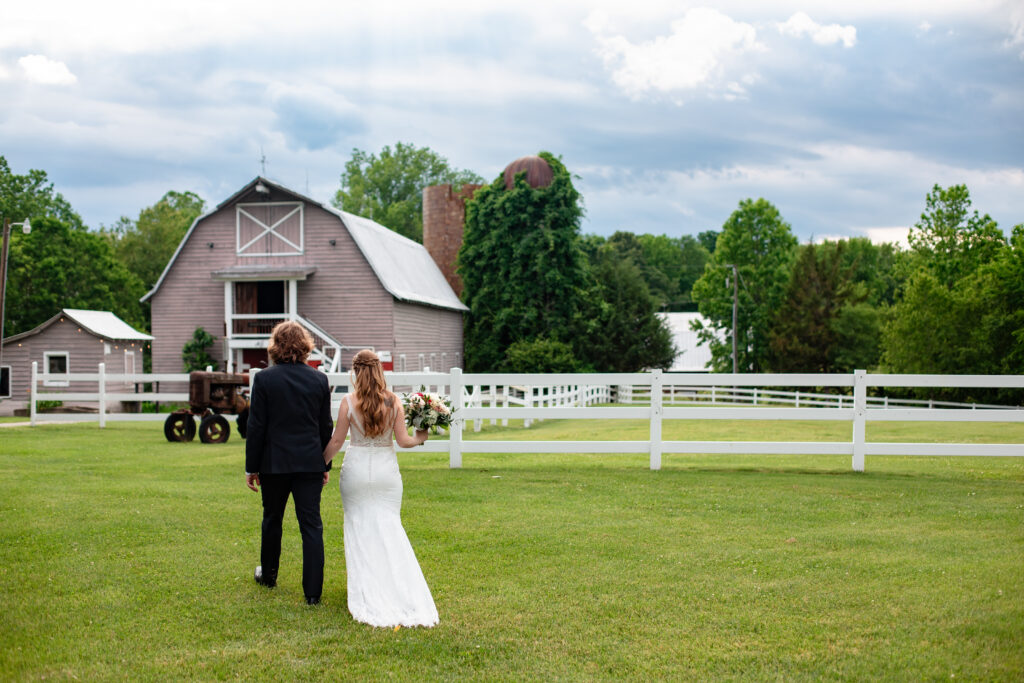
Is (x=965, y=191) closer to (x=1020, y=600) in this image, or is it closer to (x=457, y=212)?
(x=457, y=212)

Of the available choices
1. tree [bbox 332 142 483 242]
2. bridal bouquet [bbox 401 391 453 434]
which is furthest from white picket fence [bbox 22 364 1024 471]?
tree [bbox 332 142 483 242]

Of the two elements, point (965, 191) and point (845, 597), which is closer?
point (845, 597)

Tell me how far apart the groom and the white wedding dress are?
242 mm

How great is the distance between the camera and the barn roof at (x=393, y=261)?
3048 centimetres

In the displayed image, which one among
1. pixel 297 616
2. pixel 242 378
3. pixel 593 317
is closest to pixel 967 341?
pixel 593 317

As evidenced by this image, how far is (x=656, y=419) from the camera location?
39.0 ft

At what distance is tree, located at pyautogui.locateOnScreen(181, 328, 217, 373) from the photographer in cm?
3061

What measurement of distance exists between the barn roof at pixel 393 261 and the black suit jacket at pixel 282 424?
24.4m

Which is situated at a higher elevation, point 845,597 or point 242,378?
point 242,378

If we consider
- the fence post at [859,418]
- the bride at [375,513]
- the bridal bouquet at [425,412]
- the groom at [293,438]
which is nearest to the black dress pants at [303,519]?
the groom at [293,438]

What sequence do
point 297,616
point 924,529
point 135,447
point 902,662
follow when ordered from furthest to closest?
point 135,447 < point 924,529 < point 297,616 < point 902,662

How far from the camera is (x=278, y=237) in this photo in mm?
31000

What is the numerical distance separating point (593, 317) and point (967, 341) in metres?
15.8

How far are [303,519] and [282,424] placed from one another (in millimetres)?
645
